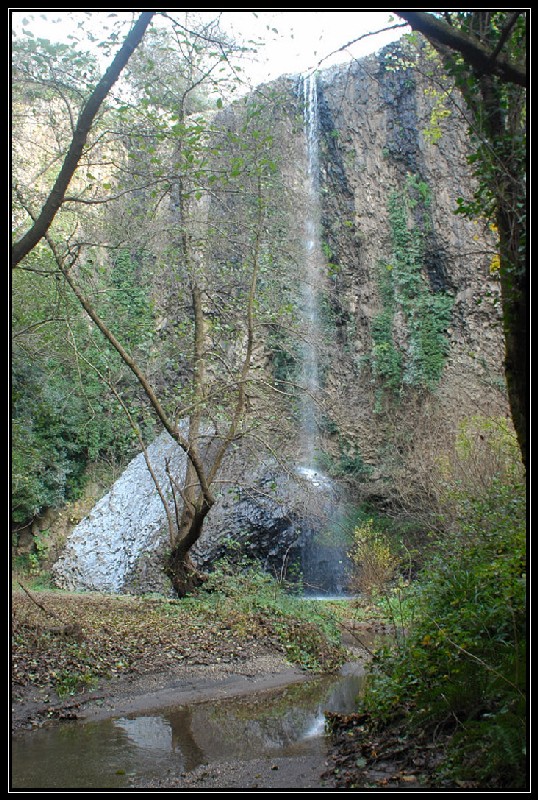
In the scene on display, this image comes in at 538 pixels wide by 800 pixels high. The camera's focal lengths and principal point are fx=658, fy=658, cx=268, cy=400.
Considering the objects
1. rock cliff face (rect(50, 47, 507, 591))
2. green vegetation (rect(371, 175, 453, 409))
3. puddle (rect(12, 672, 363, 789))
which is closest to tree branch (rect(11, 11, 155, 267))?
puddle (rect(12, 672, 363, 789))

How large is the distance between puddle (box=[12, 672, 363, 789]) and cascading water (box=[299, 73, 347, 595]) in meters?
5.23

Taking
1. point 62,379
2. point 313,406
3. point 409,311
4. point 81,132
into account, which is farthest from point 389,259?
point 81,132

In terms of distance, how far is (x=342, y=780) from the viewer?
14.6 ft

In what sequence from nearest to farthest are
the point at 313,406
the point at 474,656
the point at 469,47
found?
the point at 469,47 → the point at 474,656 → the point at 313,406

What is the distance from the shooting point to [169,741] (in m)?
5.89

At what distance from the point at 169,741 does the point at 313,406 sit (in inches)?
321

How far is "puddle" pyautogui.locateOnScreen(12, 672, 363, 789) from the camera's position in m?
4.74

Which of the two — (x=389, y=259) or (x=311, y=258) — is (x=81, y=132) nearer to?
(x=311, y=258)

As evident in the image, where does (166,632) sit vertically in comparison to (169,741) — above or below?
above

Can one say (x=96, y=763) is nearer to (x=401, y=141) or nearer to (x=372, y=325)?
(x=372, y=325)

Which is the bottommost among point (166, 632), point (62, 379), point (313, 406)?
point (166, 632)

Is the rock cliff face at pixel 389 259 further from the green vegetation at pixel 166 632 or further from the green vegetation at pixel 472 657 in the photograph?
the green vegetation at pixel 472 657
